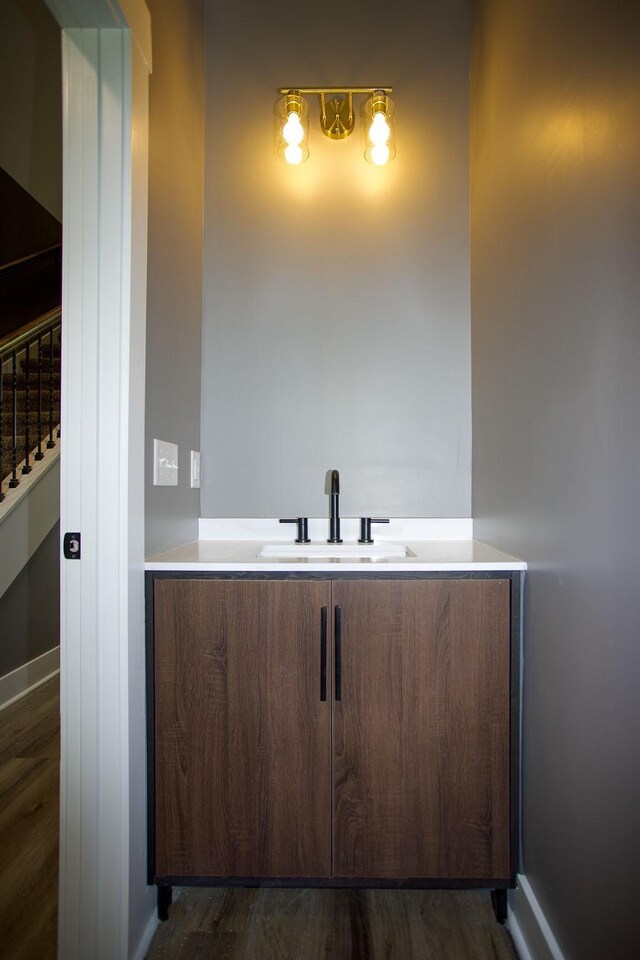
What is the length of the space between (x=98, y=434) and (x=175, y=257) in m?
0.67

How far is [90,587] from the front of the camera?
1.19 meters

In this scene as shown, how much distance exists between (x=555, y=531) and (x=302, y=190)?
1474mm

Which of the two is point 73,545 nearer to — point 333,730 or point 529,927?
point 333,730

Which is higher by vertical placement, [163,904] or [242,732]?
[242,732]

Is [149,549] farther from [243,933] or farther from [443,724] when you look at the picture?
[243,933]

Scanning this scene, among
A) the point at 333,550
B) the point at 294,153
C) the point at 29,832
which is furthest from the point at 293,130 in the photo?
the point at 29,832

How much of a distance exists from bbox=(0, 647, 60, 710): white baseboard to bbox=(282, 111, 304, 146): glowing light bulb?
276 cm

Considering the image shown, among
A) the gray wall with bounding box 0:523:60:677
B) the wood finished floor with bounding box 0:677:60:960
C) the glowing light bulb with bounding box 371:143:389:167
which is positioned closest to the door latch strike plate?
the wood finished floor with bounding box 0:677:60:960

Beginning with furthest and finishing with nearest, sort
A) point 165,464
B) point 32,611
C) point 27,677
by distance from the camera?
point 32,611
point 27,677
point 165,464

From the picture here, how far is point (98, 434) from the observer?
119 cm

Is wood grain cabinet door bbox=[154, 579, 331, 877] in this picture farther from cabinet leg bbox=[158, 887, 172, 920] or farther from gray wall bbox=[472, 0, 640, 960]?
gray wall bbox=[472, 0, 640, 960]

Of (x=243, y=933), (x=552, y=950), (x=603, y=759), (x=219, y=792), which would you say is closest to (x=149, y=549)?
(x=219, y=792)

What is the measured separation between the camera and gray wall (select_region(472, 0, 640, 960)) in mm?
872

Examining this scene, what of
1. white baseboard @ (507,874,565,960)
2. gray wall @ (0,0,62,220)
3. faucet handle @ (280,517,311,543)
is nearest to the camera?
white baseboard @ (507,874,565,960)
